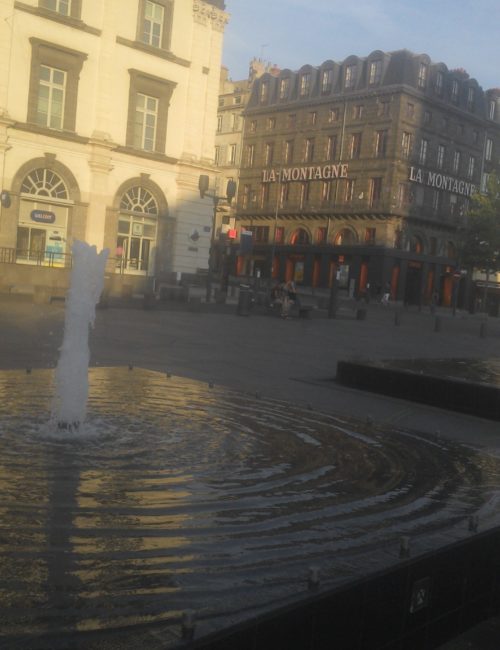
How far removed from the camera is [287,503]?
5289 mm

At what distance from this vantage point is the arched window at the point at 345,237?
202 ft

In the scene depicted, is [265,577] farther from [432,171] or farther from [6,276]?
[432,171]

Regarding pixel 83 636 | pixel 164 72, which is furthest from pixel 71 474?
pixel 164 72

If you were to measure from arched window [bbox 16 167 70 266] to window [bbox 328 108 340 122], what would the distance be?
34361 mm

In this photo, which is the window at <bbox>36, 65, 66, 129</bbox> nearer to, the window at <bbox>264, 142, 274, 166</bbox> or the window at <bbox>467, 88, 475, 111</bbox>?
the window at <bbox>264, 142, 274, 166</bbox>

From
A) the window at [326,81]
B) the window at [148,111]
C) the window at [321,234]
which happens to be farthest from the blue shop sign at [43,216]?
the window at [326,81]

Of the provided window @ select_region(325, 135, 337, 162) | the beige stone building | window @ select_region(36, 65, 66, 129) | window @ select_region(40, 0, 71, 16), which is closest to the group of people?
the beige stone building

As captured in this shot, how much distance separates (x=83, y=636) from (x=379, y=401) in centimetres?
863

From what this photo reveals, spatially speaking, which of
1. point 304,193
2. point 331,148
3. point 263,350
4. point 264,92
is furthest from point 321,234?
point 263,350

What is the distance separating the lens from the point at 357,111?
61.5 meters

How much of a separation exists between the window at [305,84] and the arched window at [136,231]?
108ft

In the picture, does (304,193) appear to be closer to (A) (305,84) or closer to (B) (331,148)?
(B) (331,148)

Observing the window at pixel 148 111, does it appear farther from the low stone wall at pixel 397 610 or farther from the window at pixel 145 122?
the low stone wall at pixel 397 610

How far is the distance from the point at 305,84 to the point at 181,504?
65505 millimetres
